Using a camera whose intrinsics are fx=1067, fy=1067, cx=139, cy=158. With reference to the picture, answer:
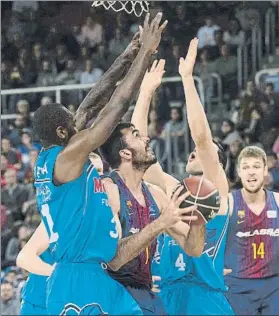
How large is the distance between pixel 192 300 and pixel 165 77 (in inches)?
309

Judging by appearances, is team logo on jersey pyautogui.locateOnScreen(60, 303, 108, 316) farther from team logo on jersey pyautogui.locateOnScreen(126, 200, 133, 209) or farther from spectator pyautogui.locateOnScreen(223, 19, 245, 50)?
spectator pyautogui.locateOnScreen(223, 19, 245, 50)

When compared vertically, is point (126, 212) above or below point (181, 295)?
above

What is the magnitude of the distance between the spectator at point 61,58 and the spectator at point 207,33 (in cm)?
195

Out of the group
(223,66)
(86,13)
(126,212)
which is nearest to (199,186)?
(126,212)

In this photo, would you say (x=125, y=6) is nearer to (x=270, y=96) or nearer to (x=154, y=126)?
(x=154, y=126)

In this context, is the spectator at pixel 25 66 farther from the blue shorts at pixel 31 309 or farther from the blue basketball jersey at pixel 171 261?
the blue shorts at pixel 31 309

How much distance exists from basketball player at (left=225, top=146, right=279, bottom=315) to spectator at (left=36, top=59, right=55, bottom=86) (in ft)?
22.9

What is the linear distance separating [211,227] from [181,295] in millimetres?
571

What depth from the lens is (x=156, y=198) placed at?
22.1ft

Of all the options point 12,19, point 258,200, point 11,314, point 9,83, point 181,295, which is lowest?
point 11,314

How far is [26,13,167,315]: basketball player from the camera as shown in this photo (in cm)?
575

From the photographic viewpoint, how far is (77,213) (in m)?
5.78

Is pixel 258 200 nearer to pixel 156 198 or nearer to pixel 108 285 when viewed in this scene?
pixel 156 198

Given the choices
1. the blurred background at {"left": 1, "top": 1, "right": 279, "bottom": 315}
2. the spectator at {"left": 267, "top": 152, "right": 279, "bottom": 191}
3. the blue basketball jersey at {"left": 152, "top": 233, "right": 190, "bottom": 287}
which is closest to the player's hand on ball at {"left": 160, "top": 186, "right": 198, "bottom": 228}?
the blue basketball jersey at {"left": 152, "top": 233, "right": 190, "bottom": 287}
